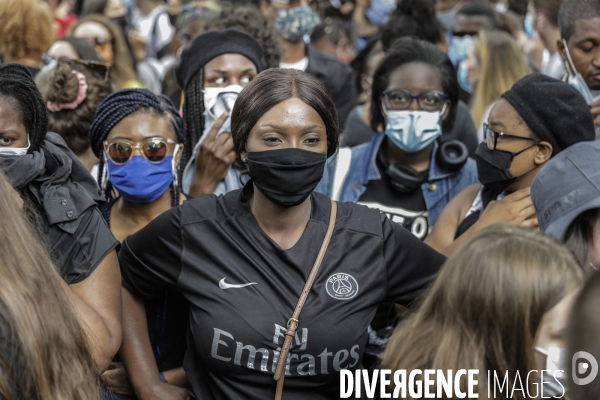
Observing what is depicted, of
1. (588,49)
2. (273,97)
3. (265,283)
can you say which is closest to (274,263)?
(265,283)

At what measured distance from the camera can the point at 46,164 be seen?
3230 millimetres

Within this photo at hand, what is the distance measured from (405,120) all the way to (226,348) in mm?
2018

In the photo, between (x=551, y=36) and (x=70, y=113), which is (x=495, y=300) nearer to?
(x=70, y=113)

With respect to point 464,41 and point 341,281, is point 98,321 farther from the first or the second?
point 464,41

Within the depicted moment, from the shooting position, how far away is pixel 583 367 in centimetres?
195

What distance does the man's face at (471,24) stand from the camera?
781 centimetres

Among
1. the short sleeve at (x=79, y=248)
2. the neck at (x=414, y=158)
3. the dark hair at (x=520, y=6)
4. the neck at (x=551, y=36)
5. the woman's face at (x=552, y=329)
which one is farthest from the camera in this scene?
the dark hair at (x=520, y=6)

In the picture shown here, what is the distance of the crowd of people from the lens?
230 centimetres

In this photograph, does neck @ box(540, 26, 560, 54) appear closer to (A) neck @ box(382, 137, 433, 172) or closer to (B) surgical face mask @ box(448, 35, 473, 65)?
(B) surgical face mask @ box(448, 35, 473, 65)

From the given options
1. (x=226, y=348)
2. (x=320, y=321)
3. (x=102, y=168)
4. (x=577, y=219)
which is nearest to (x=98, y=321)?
(x=226, y=348)

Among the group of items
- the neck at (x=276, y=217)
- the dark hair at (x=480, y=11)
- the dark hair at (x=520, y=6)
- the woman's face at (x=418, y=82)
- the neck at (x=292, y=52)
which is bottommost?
the neck at (x=276, y=217)

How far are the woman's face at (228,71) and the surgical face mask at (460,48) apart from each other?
388 centimetres

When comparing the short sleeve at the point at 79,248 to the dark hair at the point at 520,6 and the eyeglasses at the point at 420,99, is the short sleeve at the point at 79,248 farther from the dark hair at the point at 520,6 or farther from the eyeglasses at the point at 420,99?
the dark hair at the point at 520,6

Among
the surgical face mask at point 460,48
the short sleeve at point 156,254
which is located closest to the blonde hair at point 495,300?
the short sleeve at point 156,254
